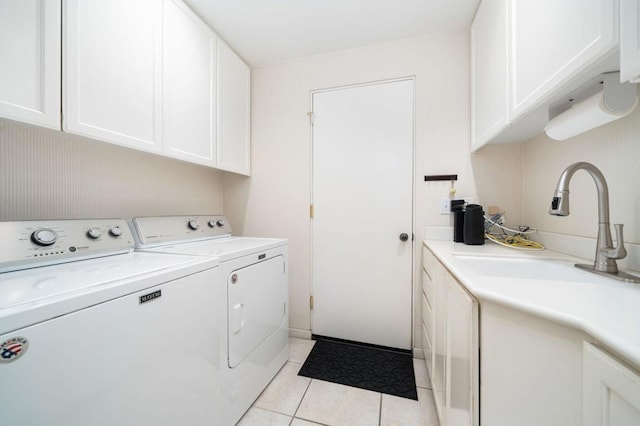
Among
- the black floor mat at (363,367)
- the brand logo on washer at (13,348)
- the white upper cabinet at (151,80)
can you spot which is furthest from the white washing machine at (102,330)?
the black floor mat at (363,367)

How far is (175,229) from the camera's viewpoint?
5.11ft

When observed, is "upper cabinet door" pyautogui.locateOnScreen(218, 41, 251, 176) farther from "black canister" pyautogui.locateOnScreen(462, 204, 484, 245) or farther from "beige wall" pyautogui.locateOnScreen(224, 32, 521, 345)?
"black canister" pyautogui.locateOnScreen(462, 204, 484, 245)

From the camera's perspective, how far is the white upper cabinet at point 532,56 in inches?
27.6

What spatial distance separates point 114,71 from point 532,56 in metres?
1.95

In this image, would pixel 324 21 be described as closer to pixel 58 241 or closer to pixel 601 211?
pixel 601 211

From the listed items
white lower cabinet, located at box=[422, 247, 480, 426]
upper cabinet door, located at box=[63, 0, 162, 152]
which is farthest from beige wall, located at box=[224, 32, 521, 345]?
upper cabinet door, located at box=[63, 0, 162, 152]

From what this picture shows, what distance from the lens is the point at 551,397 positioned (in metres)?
0.53

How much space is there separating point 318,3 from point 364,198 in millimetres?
1437

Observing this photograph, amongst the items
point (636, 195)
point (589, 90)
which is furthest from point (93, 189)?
point (636, 195)

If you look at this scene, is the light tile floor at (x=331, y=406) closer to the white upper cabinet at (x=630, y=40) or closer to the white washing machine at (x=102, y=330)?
the white washing machine at (x=102, y=330)

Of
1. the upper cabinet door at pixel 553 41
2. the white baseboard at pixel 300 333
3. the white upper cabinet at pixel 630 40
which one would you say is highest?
the upper cabinet door at pixel 553 41

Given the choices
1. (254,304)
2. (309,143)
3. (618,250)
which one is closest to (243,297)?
(254,304)

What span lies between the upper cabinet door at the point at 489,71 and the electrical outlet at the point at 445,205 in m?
0.43

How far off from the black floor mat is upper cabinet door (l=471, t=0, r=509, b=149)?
171 cm
